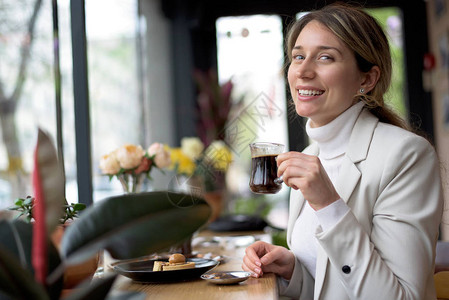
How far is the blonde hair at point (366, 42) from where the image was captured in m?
1.76

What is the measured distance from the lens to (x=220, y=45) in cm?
550

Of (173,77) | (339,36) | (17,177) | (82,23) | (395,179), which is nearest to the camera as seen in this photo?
(395,179)

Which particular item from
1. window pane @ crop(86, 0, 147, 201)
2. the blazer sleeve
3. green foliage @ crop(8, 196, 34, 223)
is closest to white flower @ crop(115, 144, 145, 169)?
green foliage @ crop(8, 196, 34, 223)

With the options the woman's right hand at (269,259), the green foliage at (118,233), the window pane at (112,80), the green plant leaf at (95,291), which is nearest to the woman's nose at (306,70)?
the woman's right hand at (269,259)

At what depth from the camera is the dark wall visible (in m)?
5.27

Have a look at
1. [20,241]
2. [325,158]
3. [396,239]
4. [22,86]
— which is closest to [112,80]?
[22,86]

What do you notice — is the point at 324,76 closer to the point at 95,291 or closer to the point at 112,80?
→ the point at 95,291

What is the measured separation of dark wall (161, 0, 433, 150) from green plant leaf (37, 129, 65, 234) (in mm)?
4630

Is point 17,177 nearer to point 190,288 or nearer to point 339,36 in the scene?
point 190,288

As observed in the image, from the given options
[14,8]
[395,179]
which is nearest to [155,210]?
[395,179]

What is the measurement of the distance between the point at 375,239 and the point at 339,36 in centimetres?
64

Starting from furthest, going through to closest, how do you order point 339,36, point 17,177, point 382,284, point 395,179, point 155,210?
1. point 17,177
2. point 339,36
3. point 395,179
4. point 382,284
5. point 155,210

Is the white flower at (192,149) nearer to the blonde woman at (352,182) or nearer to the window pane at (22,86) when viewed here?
the window pane at (22,86)

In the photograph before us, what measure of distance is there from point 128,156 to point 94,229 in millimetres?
1592
